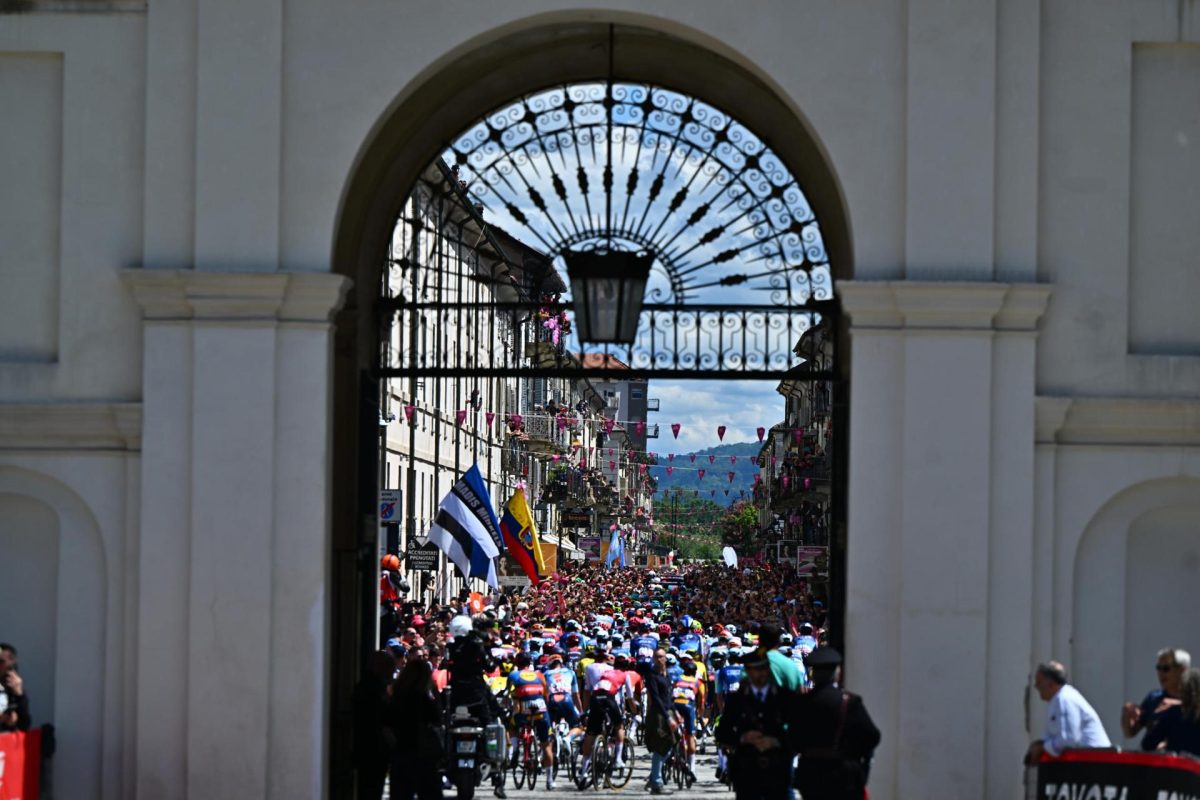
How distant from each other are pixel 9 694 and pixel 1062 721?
7.07 meters

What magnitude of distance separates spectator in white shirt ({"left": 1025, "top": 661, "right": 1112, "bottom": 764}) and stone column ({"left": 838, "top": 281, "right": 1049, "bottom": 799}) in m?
1.56

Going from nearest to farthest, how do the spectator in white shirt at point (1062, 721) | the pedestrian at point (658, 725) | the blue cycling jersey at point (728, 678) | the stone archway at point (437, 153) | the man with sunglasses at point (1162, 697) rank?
1. the spectator in white shirt at point (1062, 721)
2. the man with sunglasses at point (1162, 697)
3. the stone archway at point (437, 153)
4. the pedestrian at point (658, 725)
5. the blue cycling jersey at point (728, 678)

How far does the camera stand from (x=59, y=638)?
14.2 m

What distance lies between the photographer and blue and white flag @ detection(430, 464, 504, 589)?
27766mm

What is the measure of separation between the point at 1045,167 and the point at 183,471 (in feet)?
21.4

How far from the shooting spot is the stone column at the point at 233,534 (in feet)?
44.5

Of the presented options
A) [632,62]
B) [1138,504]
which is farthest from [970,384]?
[632,62]

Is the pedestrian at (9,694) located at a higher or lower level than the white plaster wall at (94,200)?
lower

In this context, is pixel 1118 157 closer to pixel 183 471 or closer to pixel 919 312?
pixel 919 312

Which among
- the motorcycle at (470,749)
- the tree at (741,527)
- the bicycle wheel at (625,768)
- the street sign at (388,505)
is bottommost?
the tree at (741,527)

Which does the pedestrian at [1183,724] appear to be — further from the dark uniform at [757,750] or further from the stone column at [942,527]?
the dark uniform at [757,750]

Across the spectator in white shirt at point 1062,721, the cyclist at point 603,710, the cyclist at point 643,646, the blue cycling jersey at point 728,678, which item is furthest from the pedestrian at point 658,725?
the spectator in white shirt at point 1062,721

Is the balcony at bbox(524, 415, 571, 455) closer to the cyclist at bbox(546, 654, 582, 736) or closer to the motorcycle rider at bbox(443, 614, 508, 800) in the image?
the cyclist at bbox(546, 654, 582, 736)

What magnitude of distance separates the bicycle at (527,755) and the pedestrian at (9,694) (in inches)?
353
